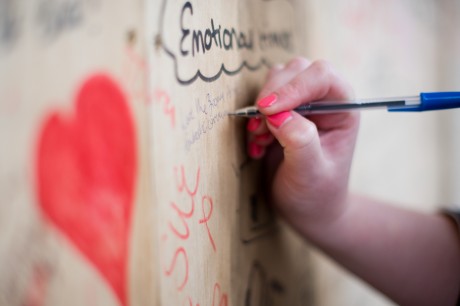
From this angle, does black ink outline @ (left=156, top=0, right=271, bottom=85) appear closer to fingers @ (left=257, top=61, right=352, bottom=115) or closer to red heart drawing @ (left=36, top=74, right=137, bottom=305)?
fingers @ (left=257, top=61, right=352, bottom=115)

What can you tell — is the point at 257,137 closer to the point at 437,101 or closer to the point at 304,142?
the point at 304,142

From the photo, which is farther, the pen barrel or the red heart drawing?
the red heart drawing

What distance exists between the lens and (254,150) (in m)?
0.45

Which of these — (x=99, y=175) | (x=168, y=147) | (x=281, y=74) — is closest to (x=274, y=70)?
(x=281, y=74)

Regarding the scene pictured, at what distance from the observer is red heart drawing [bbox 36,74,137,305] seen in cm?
54

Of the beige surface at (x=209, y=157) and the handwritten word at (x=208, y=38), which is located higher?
the handwritten word at (x=208, y=38)

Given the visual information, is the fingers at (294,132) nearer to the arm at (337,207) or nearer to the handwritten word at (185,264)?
the arm at (337,207)

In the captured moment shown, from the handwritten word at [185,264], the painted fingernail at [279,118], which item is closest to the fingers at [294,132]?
the painted fingernail at [279,118]

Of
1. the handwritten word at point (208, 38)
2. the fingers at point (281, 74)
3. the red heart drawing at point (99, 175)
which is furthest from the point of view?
the red heart drawing at point (99, 175)

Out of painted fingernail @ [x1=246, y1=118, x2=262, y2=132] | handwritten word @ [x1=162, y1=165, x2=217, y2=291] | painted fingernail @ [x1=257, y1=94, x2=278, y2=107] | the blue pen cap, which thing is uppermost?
painted fingernail @ [x1=257, y1=94, x2=278, y2=107]

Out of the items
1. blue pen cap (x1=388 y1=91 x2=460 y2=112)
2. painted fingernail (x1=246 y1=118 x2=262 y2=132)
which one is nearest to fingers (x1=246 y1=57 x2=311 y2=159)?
painted fingernail (x1=246 y1=118 x2=262 y2=132)

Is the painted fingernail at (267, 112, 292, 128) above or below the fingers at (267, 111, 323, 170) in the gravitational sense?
above

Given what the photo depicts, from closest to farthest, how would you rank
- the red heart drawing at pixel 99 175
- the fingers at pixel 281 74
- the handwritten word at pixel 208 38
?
the handwritten word at pixel 208 38
the fingers at pixel 281 74
the red heart drawing at pixel 99 175

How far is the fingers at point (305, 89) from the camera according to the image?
0.39m
